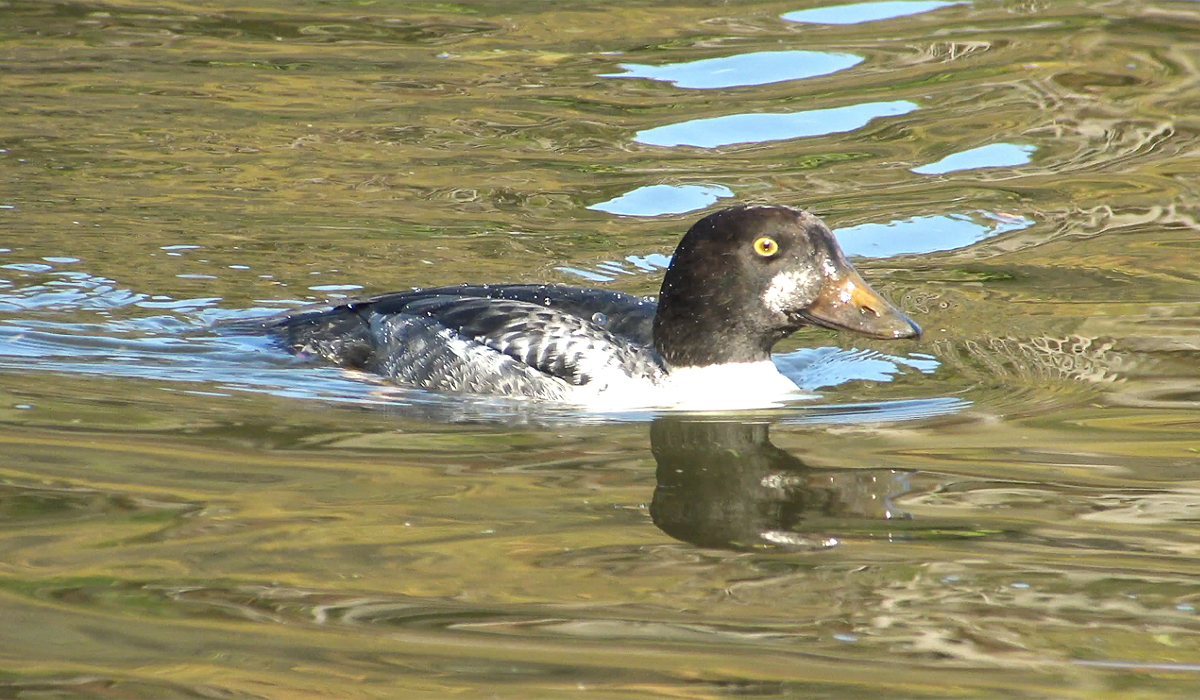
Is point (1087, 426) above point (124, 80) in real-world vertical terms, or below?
below

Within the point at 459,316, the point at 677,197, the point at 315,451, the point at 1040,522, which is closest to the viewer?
the point at 1040,522

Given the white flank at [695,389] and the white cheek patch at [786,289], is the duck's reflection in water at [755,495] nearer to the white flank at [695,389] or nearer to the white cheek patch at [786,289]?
the white flank at [695,389]

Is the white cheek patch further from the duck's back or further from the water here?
the duck's back

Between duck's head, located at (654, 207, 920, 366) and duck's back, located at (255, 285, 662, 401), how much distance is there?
9.8 inches

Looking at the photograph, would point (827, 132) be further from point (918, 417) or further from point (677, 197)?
point (918, 417)

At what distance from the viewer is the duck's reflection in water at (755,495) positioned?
511 centimetres

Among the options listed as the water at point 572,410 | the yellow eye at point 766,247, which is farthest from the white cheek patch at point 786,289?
the water at point 572,410

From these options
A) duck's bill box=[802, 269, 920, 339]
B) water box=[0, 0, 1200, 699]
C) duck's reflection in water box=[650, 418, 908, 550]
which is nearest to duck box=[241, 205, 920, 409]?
duck's bill box=[802, 269, 920, 339]

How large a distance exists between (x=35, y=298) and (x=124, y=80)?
4.29 m

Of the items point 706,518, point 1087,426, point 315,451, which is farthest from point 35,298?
point 1087,426

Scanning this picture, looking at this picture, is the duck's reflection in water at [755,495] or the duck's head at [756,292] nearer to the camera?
the duck's reflection in water at [755,495]

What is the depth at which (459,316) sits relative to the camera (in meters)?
7.76

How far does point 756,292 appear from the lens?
7.23 metres

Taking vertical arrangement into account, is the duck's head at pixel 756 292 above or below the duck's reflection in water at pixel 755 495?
above
